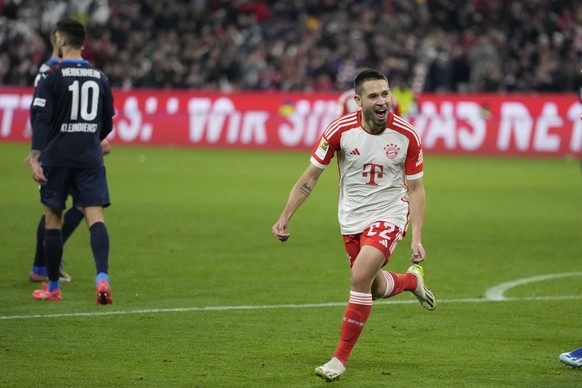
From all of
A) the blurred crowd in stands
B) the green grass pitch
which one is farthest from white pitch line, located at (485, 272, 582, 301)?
the blurred crowd in stands

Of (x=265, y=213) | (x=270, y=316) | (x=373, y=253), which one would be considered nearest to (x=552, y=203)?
(x=265, y=213)

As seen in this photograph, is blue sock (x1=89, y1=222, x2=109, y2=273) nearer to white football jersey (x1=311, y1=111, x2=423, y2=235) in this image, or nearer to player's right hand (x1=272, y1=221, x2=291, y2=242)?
player's right hand (x1=272, y1=221, x2=291, y2=242)

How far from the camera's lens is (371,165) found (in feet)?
24.7

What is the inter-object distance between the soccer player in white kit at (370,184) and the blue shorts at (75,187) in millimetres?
2738

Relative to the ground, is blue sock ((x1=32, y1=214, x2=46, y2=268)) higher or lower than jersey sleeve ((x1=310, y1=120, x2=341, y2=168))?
lower

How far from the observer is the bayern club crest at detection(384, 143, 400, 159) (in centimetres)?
750

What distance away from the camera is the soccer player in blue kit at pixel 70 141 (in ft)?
31.6

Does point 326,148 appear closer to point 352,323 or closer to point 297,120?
point 352,323

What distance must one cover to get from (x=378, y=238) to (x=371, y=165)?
19.1 inches

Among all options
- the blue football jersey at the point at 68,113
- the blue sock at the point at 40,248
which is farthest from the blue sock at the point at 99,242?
the blue sock at the point at 40,248

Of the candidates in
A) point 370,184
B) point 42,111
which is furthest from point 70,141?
point 370,184

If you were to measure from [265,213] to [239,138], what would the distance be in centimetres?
1256

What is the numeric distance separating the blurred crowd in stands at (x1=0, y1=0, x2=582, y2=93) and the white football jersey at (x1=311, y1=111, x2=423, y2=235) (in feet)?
75.1

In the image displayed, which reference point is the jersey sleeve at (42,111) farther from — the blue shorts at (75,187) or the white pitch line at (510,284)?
the white pitch line at (510,284)
